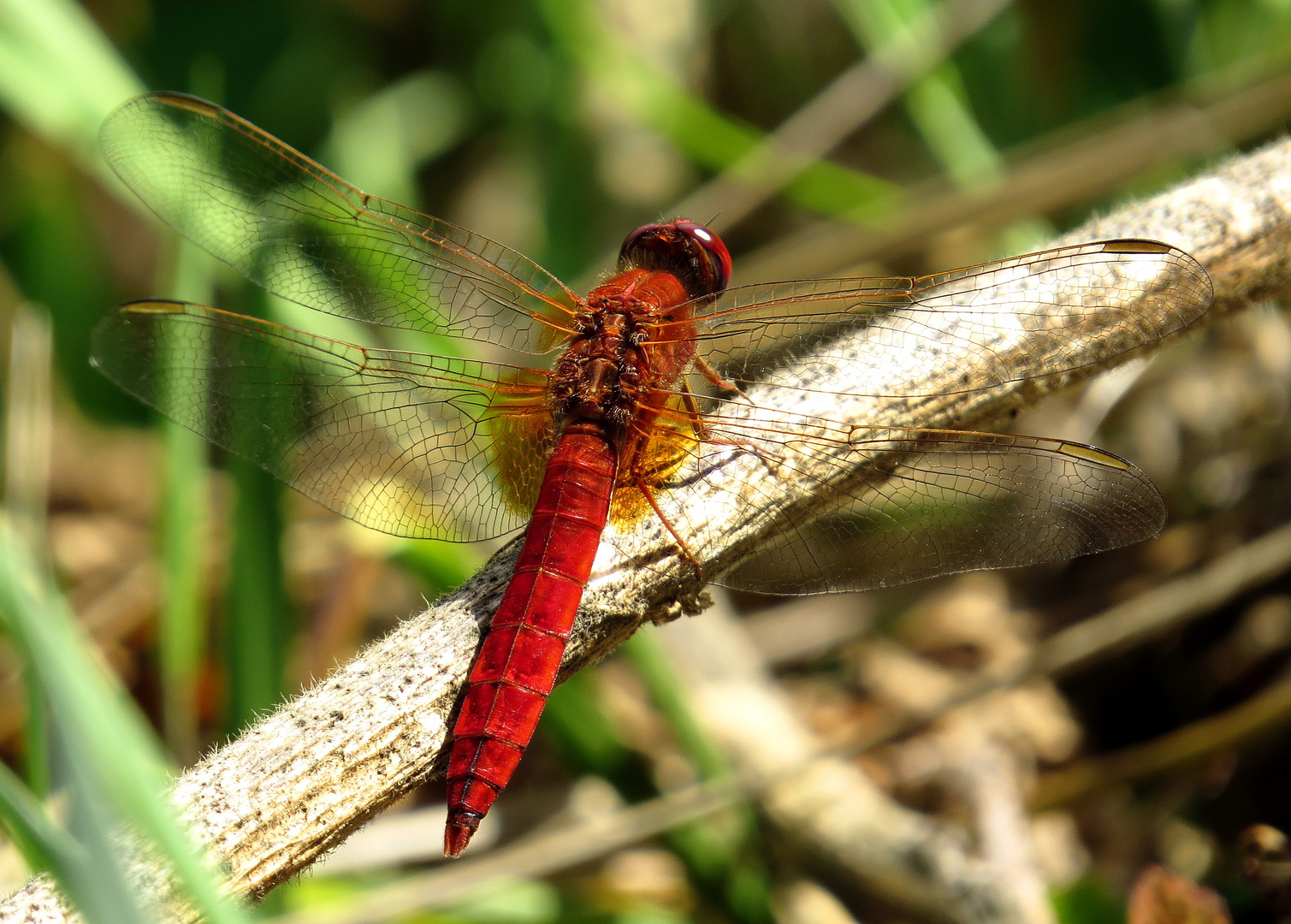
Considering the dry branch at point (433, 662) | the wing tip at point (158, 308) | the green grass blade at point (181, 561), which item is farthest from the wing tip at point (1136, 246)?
the green grass blade at point (181, 561)

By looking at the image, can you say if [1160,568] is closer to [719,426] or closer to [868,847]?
[868,847]

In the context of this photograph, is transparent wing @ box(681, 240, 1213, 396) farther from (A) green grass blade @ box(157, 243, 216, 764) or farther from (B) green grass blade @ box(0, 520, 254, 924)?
(A) green grass blade @ box(157, 243, 216, 764)

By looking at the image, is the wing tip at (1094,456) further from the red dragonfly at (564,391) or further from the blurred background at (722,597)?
the blurred background at (722,597)

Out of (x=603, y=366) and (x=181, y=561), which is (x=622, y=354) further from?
(x=181, y=561)

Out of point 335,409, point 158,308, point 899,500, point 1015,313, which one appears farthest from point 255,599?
point 1015,313

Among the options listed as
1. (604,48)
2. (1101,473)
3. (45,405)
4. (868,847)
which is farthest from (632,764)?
(604,48)

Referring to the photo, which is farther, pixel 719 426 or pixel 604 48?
pixel 604 48

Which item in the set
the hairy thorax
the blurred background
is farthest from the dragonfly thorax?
the blurred background
